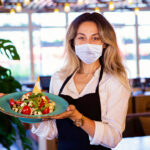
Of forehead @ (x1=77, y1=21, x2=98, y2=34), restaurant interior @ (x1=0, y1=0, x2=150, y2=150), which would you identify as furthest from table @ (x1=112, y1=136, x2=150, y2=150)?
restaurant interior @ (x1=0, y1=0, x2=150, y2=150)

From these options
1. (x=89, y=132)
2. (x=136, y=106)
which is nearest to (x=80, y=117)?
(x=89, y=132)

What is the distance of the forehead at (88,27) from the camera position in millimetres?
1742

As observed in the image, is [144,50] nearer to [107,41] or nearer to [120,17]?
[120,17]

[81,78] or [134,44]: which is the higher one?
[81,78]

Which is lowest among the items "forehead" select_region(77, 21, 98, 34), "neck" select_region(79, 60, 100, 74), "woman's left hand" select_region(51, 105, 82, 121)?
"woman's left hand" select_region(51, 105, 82, 121)

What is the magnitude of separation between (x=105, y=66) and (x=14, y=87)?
62cm

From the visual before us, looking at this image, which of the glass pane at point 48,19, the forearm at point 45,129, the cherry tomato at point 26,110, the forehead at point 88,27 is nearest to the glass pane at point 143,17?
the glass pane at point 48,19

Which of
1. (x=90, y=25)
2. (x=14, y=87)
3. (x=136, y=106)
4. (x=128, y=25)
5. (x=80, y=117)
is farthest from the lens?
(x=128, y=25)

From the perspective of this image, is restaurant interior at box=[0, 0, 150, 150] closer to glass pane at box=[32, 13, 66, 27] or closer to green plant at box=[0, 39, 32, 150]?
glass pane at box=[32, 13, 66, 27]

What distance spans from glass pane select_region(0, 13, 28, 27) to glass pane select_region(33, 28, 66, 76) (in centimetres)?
57

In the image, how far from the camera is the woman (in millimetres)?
1627

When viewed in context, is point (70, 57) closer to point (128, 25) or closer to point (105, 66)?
point (105, 66)

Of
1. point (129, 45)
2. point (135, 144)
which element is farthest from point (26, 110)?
point (129, 45)

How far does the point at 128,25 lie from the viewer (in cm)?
1228
